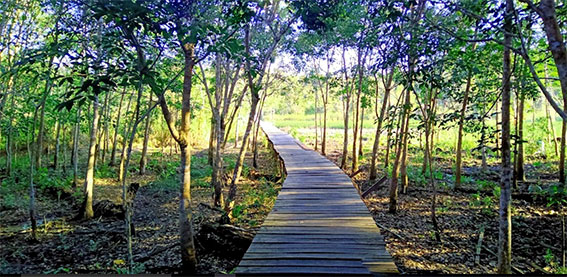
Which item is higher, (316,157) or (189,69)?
(189,69)

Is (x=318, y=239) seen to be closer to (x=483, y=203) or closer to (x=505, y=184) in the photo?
(x=505, y=184)

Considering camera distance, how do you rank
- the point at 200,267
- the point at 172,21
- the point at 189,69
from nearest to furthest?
the point at 172,21
the point at 189,69
the point at 200,267

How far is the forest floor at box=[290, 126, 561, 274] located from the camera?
3.62 metres

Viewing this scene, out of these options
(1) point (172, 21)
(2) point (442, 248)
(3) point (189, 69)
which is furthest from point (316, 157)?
(1) point (172, 21)

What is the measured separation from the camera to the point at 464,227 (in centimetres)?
474

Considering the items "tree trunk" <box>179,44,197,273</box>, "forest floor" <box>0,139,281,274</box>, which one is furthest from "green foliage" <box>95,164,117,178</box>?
"tree trunk" <box>179,44,197,273</box>

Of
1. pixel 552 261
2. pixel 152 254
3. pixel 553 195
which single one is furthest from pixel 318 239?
pixel 553 195

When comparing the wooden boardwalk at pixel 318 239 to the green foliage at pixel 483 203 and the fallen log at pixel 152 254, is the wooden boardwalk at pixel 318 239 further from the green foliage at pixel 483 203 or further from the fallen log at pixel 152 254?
the green foliage at pixel 483 203

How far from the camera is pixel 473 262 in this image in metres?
3.63

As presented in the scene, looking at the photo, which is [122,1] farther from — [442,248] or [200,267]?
[442,248]

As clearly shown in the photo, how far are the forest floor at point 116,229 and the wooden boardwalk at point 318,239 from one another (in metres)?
0.70

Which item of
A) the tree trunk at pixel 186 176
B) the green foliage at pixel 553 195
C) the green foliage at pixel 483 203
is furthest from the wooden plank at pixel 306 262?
the green foliage at pixel 553 195

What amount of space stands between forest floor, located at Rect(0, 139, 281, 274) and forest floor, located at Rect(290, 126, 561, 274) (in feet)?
6.18

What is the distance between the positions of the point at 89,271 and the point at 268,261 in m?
2.42
